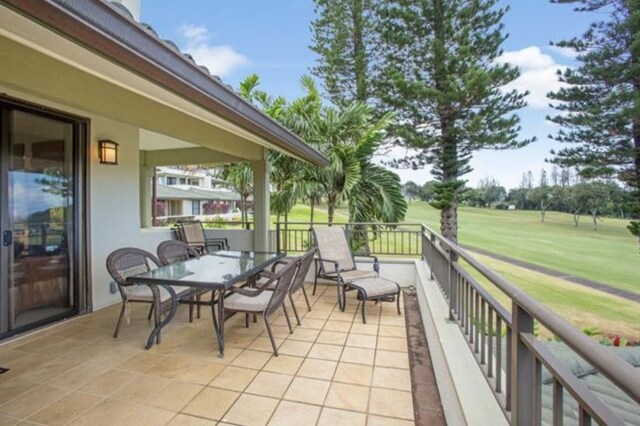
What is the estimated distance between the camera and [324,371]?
295 centimetres

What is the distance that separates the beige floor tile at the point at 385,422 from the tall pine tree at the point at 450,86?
353 inches

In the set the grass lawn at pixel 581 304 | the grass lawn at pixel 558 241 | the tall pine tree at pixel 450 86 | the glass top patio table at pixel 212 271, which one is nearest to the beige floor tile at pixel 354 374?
the glass top patio table at pixel 212 271

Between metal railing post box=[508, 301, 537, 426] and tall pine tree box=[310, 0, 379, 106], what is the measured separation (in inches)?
463

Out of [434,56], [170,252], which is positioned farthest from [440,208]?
[170,252]

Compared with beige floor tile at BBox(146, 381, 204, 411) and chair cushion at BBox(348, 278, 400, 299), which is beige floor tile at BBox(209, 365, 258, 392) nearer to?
beige floor tile at BBox(146, 381, 204, 411)

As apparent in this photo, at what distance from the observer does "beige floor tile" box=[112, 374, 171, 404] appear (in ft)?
8.20

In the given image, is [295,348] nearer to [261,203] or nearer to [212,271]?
[212,271]

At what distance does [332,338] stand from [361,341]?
0.30 m

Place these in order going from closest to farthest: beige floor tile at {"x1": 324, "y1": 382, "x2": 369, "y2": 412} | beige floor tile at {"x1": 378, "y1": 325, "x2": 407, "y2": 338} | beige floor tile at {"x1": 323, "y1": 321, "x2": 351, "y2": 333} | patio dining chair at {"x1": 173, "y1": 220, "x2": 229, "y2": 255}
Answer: beige floor tile at {"x1": 324, "y1": 382, "x2": 369, "y2": 412}, beige floor tile at {"x1": 378, "y1": 325, "x2": 407, "y2": 338}, beige floor tile at {"x1": 323, "y1": 321, "x2": 351, "y2": 333}, patio dining chair at {"x1": 173, "y1": 220, "x2": 229, "y2": 255}

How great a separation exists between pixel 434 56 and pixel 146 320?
10.3 m

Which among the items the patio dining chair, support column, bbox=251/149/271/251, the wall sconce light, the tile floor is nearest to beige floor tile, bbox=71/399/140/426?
the tile floor

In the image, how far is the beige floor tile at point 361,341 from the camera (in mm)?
3502

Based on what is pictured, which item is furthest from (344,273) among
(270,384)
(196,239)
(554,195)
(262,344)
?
(554,195)

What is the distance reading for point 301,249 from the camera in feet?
23.2
